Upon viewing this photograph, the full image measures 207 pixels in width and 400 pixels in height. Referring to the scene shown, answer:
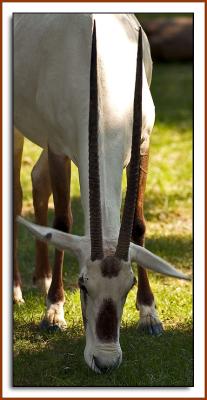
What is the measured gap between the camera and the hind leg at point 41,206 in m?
7.17

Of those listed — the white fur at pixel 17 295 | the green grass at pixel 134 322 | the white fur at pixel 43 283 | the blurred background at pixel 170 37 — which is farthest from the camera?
the blurred background at pixel 170 37

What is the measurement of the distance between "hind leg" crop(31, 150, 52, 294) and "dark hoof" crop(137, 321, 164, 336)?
0.93 m

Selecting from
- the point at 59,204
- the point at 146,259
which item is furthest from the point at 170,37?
the point at 146,259

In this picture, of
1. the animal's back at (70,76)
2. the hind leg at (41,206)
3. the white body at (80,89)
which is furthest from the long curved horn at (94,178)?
the hind leg at (41,206)

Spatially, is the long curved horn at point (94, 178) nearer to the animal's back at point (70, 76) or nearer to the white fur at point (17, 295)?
the animal's back at point (70, 76)

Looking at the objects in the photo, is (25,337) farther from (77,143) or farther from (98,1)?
(98,1)

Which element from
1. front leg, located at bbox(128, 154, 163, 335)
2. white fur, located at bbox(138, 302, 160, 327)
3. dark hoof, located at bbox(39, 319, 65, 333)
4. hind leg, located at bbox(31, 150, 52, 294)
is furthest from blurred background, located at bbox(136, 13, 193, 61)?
dark hoof, located at bbox(39, 319, 65, 333)

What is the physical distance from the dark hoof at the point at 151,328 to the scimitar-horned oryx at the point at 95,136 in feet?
0.04

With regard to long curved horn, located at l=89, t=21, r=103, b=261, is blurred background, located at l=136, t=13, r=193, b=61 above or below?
above

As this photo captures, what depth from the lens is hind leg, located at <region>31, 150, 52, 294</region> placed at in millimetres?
7168

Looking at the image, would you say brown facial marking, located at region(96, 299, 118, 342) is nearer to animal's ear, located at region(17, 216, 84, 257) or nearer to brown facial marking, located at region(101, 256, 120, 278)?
brown facial marking, located at region(101, 256, 120, 278)

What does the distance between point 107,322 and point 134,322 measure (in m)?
1.24

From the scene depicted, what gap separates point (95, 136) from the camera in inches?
204

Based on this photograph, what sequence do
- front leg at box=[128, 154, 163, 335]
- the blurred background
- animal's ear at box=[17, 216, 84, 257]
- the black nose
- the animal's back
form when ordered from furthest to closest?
the blurred background → front leg at box=[128, 154, 163, 335] → the animal's back → the black nose → animal's ear at box=[17, 216, 84, 257]
